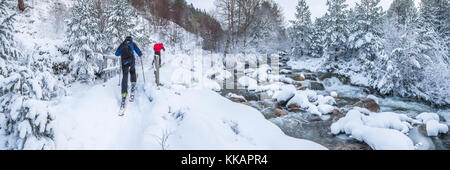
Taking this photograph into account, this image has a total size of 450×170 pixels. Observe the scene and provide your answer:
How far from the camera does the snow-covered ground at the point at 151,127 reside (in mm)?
3314

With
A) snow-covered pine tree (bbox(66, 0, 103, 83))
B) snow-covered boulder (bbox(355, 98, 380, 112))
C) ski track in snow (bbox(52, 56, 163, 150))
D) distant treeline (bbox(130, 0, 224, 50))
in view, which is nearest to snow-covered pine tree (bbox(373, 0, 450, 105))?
snow-covered boulder (bbox(355, 98, 380, 112))

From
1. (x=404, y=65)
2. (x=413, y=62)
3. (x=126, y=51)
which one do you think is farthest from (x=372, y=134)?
(x=404, y=65)

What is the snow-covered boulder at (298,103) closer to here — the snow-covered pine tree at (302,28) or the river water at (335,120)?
the river water at (335,120)

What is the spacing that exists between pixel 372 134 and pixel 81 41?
11615 millimetres

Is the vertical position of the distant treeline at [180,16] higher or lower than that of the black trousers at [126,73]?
higher

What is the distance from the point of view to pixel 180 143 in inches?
133

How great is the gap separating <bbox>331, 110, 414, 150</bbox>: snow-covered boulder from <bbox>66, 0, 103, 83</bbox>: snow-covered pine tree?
1063 cm

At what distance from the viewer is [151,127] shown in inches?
150

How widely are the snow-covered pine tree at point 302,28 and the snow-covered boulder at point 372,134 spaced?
26.8 m

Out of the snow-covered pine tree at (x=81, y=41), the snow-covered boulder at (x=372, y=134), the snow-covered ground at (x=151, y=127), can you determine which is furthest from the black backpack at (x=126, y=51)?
the snow-covered boulder at (x=372, y=134)

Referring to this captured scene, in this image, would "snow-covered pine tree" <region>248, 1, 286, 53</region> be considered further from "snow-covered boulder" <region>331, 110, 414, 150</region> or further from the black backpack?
the black backpack

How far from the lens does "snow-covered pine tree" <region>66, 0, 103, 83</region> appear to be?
28.2 ft

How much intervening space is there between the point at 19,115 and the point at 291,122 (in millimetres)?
7154
